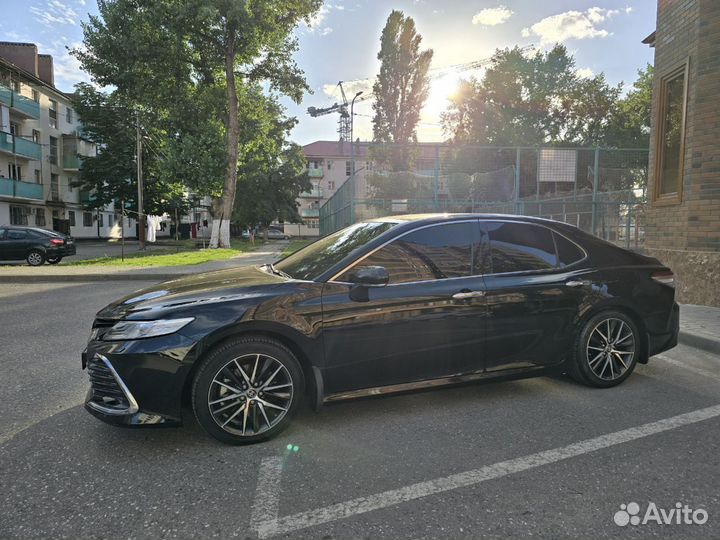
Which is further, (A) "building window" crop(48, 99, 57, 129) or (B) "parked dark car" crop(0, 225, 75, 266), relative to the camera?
(A) "building window" crop(48, 99, 57, 129)

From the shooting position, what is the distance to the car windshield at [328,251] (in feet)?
12.0

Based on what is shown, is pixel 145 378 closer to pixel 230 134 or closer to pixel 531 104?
pixel 230 134

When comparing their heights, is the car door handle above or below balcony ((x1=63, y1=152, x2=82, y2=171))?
below

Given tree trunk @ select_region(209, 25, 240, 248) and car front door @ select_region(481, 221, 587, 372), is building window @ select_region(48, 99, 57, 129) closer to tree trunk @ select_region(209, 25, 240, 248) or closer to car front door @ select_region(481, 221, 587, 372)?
tree trunk @ select_region(209, 25, 240, 248)

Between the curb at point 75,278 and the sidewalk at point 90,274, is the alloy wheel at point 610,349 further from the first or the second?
the curb at point 75,278

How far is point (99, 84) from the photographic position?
25.9 m

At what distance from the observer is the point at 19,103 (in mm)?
32250

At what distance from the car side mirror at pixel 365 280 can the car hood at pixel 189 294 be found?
1.74 ft

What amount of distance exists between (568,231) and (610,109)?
41464 mm

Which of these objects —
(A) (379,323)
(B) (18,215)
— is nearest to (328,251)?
(A) (379,323)

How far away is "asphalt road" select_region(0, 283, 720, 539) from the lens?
2.31 m

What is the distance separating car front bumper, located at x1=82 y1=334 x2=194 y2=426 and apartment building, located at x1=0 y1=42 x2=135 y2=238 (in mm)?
34509

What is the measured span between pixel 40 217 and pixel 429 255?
41648mm

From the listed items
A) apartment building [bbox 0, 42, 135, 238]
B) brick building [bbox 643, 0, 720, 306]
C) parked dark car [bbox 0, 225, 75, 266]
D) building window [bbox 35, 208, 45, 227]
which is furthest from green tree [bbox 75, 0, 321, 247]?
brick building [bbox 643, 0, 720, 306]
